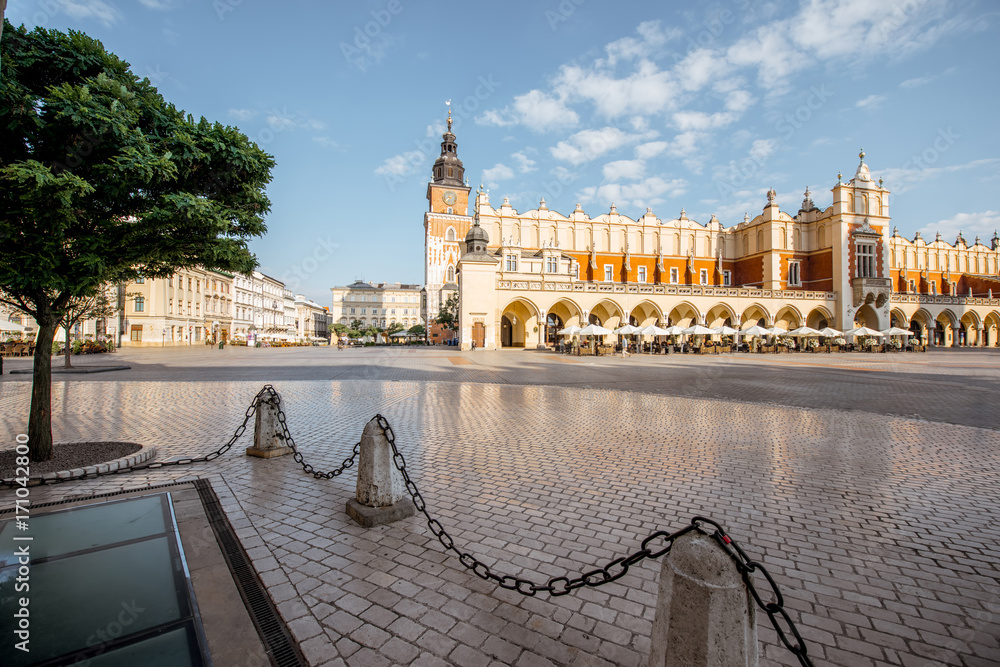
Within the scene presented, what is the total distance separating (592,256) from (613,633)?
4769 centimetres

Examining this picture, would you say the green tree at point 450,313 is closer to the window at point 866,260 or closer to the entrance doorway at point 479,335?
the entrance doorway at point 479,335

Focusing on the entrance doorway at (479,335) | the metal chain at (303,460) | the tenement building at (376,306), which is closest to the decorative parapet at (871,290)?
the entrance doorway at (479,335)

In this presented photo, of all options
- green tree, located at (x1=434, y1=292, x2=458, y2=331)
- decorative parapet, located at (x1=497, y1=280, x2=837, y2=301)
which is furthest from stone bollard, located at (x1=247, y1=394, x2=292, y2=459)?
green tree, located at (x1=434, y1=292, x2=458, y2=331)

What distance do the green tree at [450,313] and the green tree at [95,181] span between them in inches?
Result: 1978

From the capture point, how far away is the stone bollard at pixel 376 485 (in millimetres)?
3740

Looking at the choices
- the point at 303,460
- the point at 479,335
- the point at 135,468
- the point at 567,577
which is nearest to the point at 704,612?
the point at 567,577

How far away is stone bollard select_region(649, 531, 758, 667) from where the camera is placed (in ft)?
5.08

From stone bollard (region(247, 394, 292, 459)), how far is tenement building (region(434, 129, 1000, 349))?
90.1 ft

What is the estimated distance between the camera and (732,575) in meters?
1.59

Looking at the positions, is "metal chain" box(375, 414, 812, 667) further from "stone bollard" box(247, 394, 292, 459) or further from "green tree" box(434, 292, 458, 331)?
"green tree" box(434, 292, 458, 331)

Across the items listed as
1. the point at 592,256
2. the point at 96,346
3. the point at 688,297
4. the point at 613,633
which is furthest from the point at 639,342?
the point at 96,346

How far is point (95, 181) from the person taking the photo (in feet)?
15.6

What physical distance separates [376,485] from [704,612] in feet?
9.44

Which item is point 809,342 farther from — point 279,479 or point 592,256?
point 279,479
